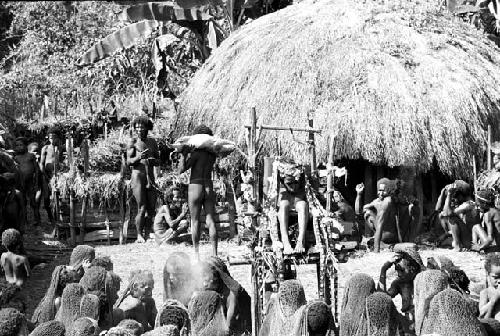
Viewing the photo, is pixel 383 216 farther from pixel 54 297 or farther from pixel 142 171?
pixel 54 297

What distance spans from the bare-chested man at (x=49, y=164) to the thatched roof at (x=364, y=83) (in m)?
2.09

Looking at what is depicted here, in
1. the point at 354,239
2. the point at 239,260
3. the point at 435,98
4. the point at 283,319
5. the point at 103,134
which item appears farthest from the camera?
the point at 103,134

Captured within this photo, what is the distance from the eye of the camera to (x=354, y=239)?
15.0 metres

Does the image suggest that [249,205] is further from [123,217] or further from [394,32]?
[394,32]

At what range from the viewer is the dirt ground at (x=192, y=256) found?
13.4m

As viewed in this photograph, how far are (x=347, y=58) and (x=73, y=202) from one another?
472 centimetres

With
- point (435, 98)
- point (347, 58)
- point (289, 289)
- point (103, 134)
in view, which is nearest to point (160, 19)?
point (103, 134)

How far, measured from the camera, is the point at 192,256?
14.0 m

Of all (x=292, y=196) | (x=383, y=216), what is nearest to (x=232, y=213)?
(x=383, y=216)

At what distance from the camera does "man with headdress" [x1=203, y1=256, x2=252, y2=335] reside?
377 inches

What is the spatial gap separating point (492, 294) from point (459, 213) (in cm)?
562

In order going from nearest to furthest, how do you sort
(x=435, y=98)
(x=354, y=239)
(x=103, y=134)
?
(x=354, y=239) → (x=435, y=98) → (x=103, y=134)

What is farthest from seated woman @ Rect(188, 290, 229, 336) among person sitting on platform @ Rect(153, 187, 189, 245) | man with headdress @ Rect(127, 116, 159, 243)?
man with headdress @ Rect(127, 116, 159, 243)

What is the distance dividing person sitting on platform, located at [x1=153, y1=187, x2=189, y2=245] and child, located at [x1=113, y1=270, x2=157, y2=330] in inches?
208
